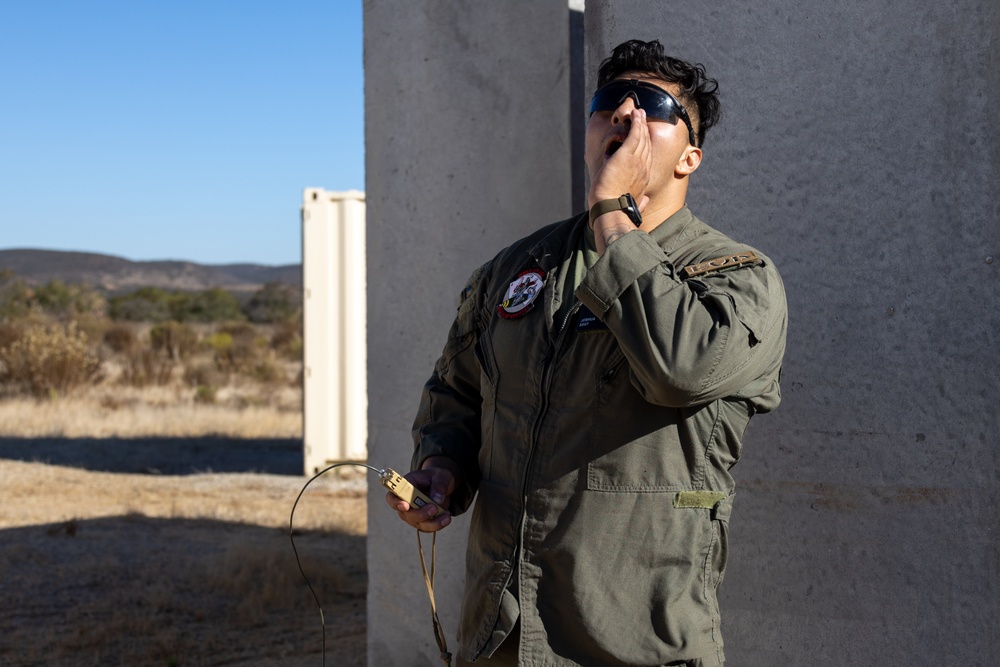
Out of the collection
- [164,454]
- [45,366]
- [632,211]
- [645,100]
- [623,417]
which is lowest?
[164,454]

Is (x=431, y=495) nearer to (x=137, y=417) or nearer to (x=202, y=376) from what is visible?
(x=137, y=417)

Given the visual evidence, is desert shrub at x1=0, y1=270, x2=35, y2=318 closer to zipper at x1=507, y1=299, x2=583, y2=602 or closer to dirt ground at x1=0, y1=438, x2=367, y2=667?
dirt ground at x1=0, y1=438, x2=367, y2=667

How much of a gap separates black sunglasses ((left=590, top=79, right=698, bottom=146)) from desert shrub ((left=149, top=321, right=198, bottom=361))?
21.1 meters

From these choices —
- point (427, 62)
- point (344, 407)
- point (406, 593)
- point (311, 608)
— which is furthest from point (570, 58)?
point (344, 407)

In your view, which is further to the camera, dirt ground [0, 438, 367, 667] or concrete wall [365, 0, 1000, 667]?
dirt ground [0, 438, 367, 667]

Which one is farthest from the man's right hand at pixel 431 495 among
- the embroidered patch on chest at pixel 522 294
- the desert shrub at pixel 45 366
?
the desert shrub at pixel 45 366

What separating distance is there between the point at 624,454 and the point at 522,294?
396 millimetres

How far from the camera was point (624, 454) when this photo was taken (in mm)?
1842

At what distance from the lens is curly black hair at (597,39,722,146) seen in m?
2.07

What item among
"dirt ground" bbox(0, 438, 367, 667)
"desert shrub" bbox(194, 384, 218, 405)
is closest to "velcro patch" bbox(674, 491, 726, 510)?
"dirt ground" bbox(0, 438, 367, 667)

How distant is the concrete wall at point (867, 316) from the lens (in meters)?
2.37

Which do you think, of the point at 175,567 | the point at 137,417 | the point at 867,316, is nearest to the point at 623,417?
the point at 867,316

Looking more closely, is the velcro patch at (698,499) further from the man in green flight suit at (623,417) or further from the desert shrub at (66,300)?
the desert shrub at (66,300)

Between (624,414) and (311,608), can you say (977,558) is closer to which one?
(624,414)
